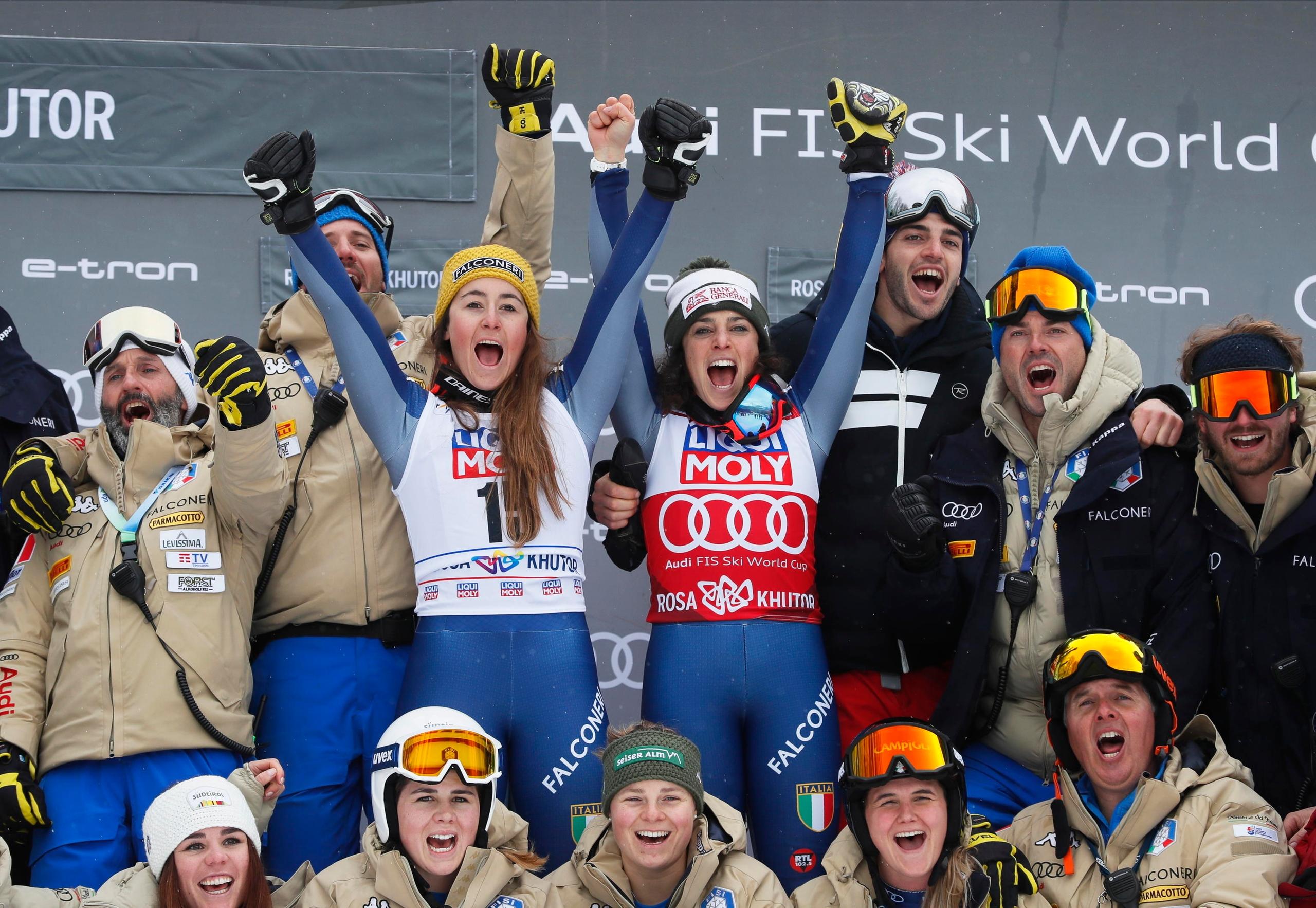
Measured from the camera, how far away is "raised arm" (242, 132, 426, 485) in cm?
357

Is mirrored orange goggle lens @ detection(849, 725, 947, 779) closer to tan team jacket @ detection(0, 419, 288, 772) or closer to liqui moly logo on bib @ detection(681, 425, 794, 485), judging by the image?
liqui moly logo on bib @ detection(681, 425, 794, 485)

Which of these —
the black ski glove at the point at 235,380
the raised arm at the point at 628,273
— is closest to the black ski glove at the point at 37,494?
the black ski glove at the point at 235,380

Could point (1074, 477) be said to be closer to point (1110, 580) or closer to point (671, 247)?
point (1110, 580)

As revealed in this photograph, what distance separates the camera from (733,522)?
3965 mm

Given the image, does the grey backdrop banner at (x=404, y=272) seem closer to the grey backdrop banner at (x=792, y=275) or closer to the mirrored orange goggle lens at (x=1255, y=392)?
the grey backdrop banner at (x=792, y=275)

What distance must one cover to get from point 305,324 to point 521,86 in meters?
0.95

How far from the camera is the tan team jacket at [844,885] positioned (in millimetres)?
3529

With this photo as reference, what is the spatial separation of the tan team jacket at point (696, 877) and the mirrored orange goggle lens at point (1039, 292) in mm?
1674

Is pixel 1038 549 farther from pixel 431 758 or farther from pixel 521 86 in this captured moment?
pixel 521 86

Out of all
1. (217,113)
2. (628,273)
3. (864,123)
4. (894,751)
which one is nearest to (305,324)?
(628,273)

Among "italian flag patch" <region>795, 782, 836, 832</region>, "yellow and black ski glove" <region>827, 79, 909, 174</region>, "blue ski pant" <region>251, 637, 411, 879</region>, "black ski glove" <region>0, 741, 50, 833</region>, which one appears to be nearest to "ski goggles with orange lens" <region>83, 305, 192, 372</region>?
"blue ski pant" <region>251, 637, 411, 879</region>

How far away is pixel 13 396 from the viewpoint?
4.31m

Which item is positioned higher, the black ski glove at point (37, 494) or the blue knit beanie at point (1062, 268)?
the blue knit beanie at point (1062, 268)

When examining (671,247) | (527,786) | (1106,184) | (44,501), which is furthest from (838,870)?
(1106,184)
